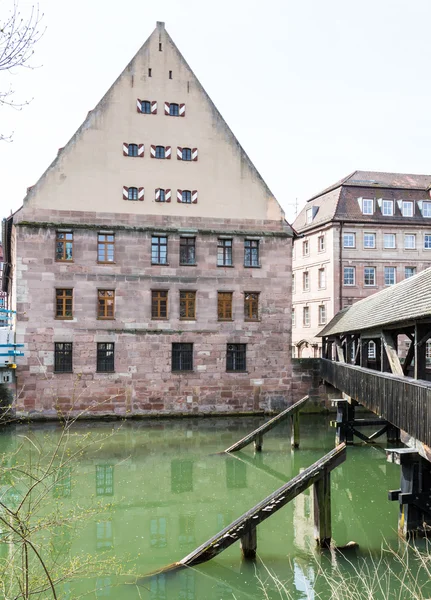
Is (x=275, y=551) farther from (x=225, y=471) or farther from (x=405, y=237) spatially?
(x=405, y=237)

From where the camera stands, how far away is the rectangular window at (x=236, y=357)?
80.0 feet

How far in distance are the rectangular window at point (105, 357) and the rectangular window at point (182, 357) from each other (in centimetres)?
244

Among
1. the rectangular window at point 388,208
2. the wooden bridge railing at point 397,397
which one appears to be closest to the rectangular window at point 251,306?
the wooden bridge railing at point 397,397

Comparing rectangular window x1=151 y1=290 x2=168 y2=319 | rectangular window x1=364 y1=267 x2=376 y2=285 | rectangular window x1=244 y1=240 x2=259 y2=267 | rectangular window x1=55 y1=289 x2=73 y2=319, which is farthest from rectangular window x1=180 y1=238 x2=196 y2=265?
rectangular window x1=364 y1=267 x2=376 y2=285

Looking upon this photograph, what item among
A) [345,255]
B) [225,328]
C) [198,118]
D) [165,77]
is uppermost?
[165,77]

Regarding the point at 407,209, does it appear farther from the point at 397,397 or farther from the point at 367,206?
the point at 397,397

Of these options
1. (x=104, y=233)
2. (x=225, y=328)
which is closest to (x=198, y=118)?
(x=104, y=233)

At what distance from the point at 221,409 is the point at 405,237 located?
63.8 ft

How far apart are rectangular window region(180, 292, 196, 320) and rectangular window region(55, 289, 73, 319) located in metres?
4.32

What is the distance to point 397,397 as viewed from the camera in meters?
11.1

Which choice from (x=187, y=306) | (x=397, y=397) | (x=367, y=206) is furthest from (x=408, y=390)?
(x=367, y=206)

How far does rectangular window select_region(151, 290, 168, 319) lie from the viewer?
2383cm

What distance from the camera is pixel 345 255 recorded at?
3641 centimetres

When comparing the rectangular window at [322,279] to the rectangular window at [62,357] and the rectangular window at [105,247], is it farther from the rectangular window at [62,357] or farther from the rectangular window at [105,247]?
the rectangular window at [62,357]
